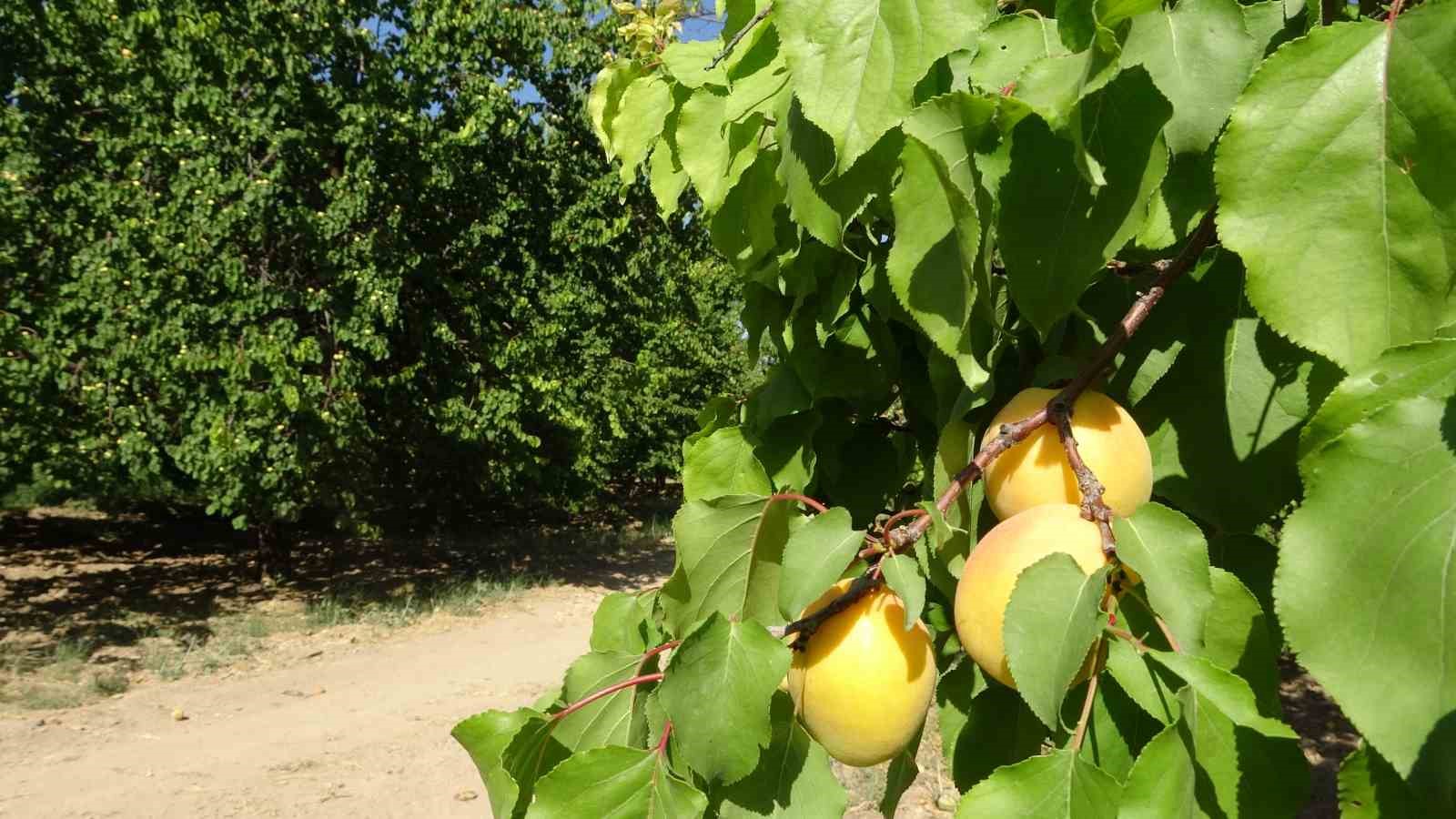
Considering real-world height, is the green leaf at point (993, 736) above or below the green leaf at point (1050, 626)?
below

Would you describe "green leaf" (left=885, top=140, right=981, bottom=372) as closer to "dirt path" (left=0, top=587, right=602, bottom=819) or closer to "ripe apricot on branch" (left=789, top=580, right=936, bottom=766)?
"ripe apricot on branch" (left=789, top=580, right=936, bottom=766)

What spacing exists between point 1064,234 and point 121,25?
8.00m

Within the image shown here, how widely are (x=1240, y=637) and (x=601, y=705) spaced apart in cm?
53

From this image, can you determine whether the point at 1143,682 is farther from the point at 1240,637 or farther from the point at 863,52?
the point at 863,52

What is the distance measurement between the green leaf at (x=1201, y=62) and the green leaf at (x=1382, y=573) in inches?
9.3

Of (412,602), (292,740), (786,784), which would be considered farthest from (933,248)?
(412,602)

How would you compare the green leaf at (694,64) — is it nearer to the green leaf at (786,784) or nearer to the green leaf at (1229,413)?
the green leaf at (1229,413)

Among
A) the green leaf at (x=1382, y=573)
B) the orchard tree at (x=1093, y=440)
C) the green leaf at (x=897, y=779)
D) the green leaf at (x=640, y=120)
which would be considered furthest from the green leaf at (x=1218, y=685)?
the green leaf at (x=640, y=120)

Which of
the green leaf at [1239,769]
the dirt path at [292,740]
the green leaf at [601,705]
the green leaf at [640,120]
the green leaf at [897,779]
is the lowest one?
the dirt path at [292,740]

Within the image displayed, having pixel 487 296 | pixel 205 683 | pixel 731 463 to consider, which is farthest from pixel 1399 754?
pixel 487 296

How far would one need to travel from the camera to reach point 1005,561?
0.61 m

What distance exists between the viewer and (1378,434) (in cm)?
42

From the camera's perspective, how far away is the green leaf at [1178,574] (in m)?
0.55

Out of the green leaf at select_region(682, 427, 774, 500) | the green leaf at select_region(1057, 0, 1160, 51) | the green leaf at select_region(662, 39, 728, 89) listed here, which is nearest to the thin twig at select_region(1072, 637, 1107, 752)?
the green leaf at select_region(1057, 0, 1160, 51)
